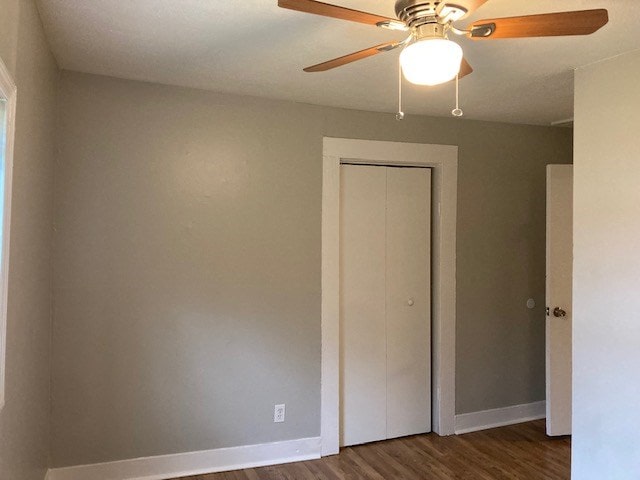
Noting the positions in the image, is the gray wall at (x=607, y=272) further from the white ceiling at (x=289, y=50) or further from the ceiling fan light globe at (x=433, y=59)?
the ceiling fan light globe at (x=433, y=59)

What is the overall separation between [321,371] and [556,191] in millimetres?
2105

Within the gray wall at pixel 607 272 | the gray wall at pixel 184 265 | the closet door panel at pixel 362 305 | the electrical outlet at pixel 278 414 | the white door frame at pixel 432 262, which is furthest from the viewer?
the closet door panel at pixel 362 305

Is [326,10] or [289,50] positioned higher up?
[289,50]

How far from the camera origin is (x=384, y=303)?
143 inches

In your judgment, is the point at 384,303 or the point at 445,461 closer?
the point at 445,461

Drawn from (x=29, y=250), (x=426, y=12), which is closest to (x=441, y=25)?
(x=426, y=12)

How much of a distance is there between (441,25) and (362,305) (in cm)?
229

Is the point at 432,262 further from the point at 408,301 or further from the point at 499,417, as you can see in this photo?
the point at 499,417

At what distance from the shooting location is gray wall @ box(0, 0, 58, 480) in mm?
1718

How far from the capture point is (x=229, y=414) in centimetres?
315

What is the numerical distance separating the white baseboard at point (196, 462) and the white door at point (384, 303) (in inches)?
15.6

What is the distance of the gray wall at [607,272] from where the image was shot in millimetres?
2338

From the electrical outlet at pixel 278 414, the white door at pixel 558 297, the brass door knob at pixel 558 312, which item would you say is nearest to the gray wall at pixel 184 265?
the electrical outlet at pixel 278 414

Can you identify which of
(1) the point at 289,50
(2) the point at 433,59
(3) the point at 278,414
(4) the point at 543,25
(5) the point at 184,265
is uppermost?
(1) the point at 289,50
